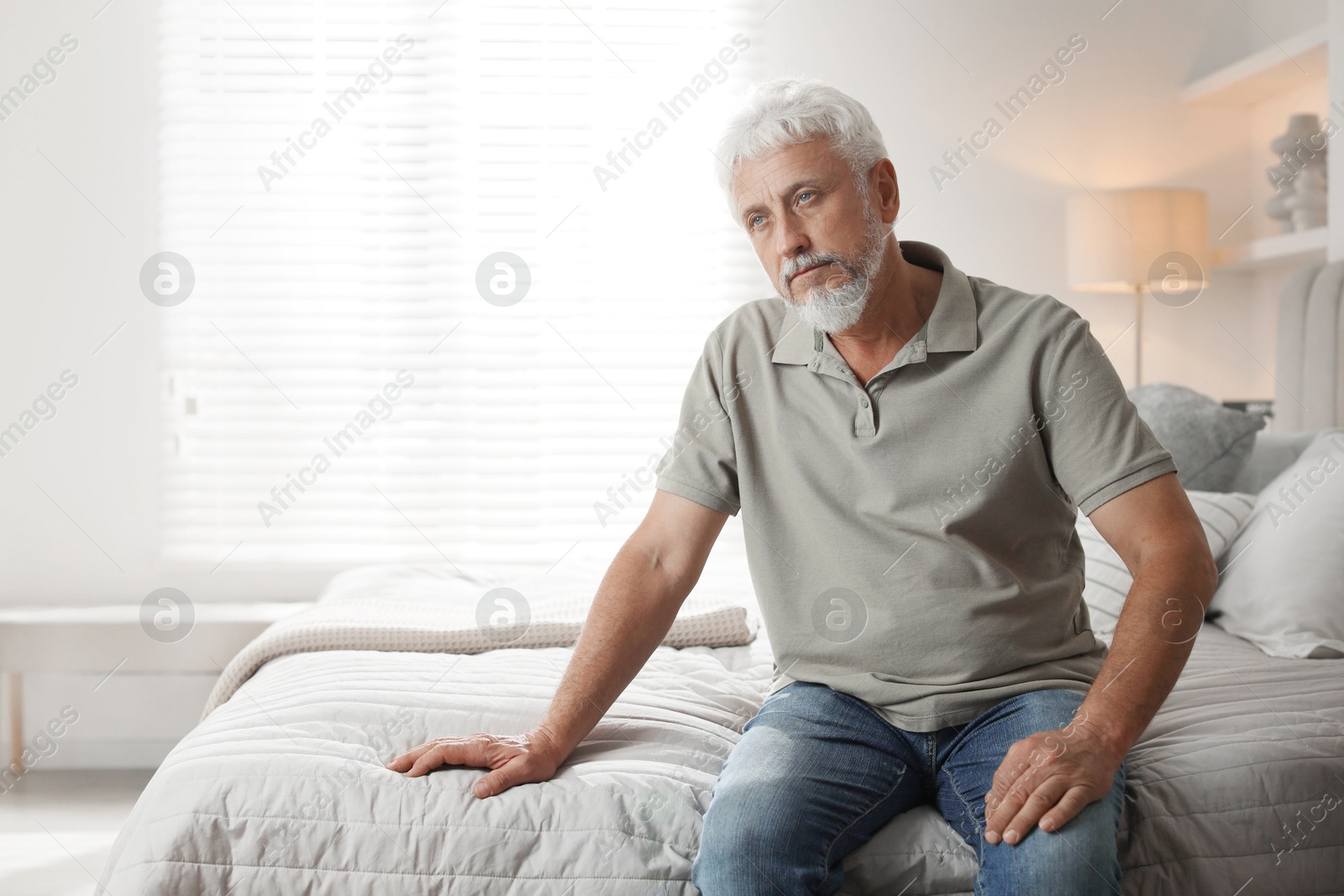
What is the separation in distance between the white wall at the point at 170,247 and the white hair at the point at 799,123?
1873mm

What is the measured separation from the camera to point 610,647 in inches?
51.6

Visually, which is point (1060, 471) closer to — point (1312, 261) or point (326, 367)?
point (1312, 261)

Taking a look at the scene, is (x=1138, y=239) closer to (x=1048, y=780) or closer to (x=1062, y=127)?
(x=1062, y=127)

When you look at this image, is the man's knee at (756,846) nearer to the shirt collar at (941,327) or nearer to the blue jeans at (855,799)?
the blue jeans at (855,799)

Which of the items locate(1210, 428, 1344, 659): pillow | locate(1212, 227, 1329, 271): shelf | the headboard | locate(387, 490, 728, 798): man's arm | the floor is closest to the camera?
locate(387, 490, 728, 798): man's arm

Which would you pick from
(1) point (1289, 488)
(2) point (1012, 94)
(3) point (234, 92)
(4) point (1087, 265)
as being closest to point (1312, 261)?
(4) point (1087, 265)

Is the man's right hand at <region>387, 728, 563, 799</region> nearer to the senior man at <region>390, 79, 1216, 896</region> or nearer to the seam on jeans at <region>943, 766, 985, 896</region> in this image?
the senior man at <region>390, 79, 1216, 896</region>

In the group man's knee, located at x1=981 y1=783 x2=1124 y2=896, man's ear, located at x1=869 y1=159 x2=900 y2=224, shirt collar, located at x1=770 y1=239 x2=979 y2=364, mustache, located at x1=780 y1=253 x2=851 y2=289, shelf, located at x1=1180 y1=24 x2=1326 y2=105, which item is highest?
shelf, located at x1=1180 y1=24 x2=1326 y2=105

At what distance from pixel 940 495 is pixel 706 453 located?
32 centimetres

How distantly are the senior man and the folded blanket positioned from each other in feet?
1.75

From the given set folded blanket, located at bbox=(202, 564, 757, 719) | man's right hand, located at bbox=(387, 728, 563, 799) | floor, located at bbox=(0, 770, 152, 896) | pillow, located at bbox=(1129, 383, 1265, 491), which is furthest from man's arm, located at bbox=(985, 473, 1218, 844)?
floor, located at bbox=(0, 770, 152, 896)

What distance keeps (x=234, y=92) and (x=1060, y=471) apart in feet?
9.26

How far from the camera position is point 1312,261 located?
2883 millimetres

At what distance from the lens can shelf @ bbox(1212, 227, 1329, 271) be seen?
107 inches
